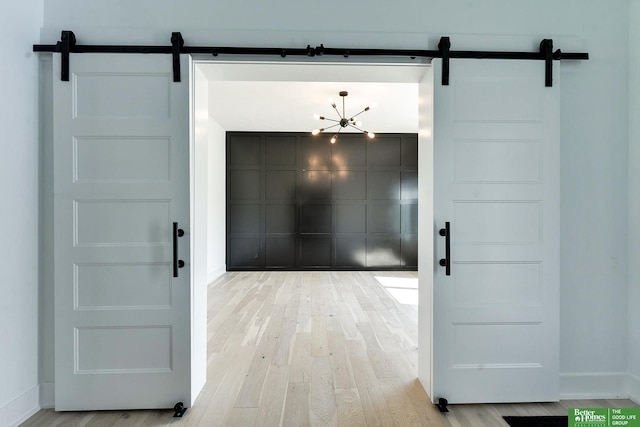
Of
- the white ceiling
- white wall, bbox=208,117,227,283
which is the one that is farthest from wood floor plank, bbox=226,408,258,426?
white wall, bbox=208,117,227,283

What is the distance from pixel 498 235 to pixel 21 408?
3.06 meters

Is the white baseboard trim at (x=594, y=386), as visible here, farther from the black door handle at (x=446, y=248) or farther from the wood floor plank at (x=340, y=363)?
the wood floor plank at (x=340, y=363)

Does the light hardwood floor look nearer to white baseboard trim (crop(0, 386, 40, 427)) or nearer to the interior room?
white baseboard trim (crop(0, 386, 40, 427))

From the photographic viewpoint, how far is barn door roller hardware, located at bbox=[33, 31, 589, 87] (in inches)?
75.8

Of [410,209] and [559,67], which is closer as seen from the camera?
[559,67]

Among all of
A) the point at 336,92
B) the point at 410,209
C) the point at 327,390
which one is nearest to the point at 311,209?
the point at 410,209

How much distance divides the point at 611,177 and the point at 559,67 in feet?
2.65

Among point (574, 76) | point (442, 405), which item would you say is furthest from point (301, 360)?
point (574, 76)

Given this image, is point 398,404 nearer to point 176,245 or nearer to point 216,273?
point 176,245

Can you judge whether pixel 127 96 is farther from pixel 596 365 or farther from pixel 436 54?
pixel 596 365

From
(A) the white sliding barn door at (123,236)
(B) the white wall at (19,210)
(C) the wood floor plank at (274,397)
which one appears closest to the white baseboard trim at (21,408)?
(B) the white wall at (19,210)

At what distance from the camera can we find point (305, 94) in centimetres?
448

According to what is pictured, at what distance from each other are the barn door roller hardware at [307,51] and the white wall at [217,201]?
3.80 metres

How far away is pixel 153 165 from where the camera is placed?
196 centimetres
